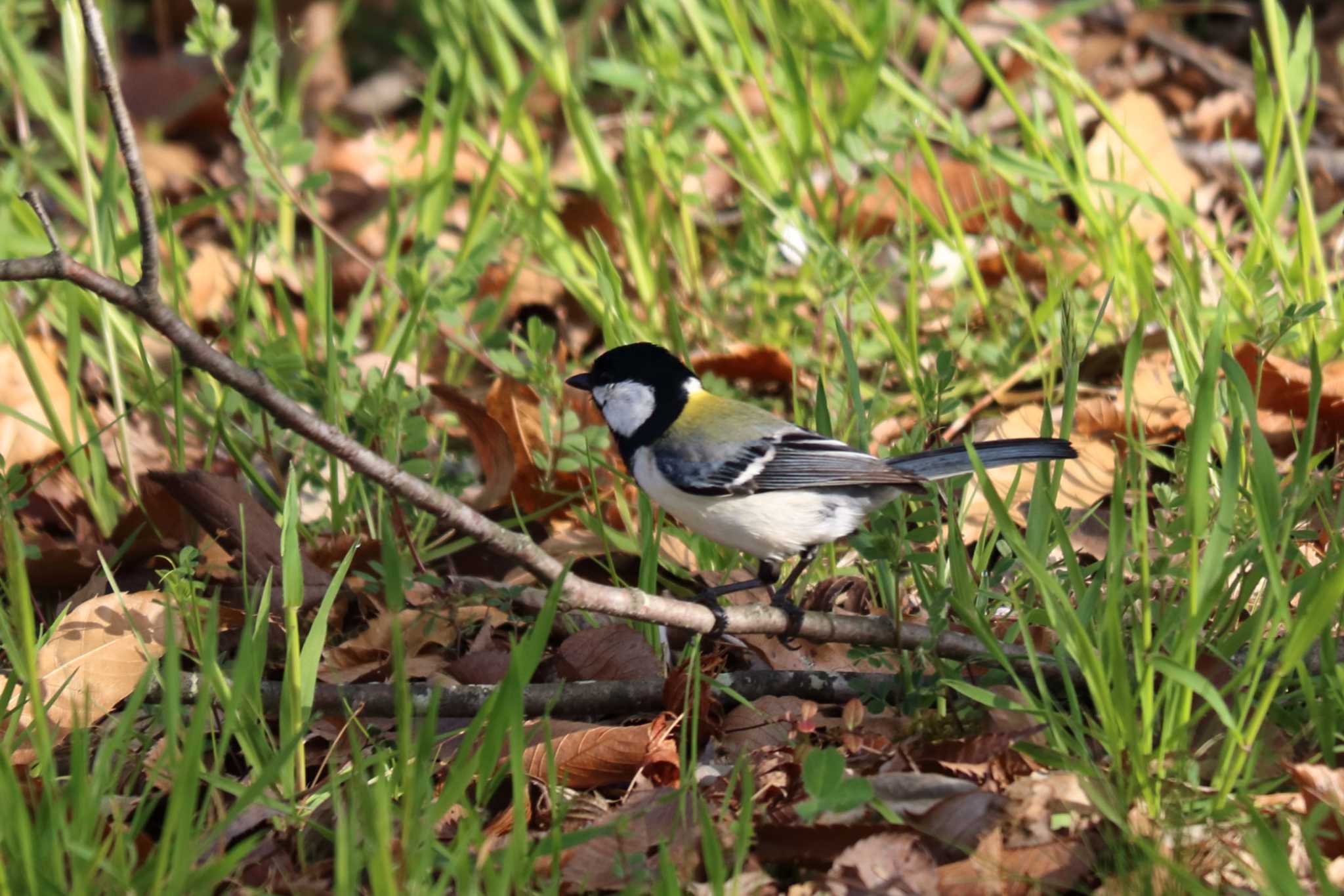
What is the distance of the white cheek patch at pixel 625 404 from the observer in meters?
3.36

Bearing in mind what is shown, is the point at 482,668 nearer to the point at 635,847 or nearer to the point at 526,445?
the point at 635,847

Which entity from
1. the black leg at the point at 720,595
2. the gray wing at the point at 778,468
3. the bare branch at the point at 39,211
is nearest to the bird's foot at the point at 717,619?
the black leg at the point at 720,595

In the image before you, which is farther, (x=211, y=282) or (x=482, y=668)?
(x=211, y=282)

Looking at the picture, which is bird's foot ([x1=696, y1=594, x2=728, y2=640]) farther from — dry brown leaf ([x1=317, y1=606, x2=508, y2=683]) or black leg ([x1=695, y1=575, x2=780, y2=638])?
dry brown leaf ([x1=317, y1=606, x2=508, y2=683])

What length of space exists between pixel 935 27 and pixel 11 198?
3.96 m

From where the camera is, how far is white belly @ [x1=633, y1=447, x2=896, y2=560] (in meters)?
2.98

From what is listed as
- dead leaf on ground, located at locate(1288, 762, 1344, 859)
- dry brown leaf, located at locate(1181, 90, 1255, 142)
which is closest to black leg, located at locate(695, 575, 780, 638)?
dead leaf on ground, located at locate(1288, 762, 1344, 859)

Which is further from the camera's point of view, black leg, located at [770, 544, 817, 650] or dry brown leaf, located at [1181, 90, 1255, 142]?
dry brown leaf, located at [1181, 90, 1255, 142]

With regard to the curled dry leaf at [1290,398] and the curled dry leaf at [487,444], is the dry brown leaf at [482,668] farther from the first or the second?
the curled dry leaf at [1290,398]

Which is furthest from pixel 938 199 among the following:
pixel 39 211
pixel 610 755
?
pixel 39 211

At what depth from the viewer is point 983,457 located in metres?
2.81

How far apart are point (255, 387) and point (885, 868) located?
115 centimetres

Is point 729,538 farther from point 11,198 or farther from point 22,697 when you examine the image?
point 11,198

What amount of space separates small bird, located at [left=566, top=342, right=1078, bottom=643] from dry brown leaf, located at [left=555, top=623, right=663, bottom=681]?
181mm
